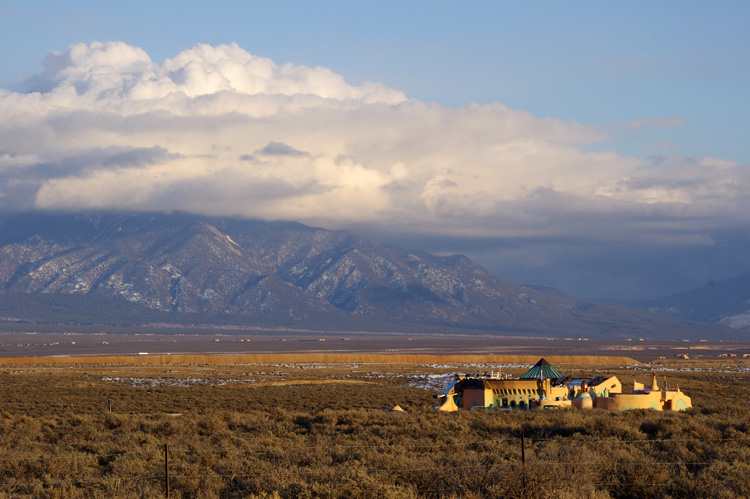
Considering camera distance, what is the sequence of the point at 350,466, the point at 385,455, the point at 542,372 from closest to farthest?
1. the point at 350,466
2. the point at 385,455
3. the point at 542,372

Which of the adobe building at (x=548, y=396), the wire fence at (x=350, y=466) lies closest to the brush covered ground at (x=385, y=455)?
the wire fence at (x=350, y=466)

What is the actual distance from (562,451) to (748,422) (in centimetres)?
1019

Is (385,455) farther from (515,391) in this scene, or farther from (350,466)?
(515,391)

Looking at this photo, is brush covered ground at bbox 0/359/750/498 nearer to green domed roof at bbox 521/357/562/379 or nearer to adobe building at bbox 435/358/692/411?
adobe building at bbox 435/358/692/411

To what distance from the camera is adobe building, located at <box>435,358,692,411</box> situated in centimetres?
3416

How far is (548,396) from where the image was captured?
35.2 meters

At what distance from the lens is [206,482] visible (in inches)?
685

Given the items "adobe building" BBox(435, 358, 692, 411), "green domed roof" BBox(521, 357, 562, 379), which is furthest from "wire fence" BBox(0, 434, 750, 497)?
"green domed roof" BBox(521, 357, 562, 379)

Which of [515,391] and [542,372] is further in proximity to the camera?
[542,372]

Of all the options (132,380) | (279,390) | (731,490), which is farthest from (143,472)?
(132,380)

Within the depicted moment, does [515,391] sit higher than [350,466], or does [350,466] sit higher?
[350,466]

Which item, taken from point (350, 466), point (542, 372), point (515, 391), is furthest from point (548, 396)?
point (350, 466)

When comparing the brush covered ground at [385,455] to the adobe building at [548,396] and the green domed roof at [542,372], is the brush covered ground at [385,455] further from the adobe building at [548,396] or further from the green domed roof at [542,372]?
the green domed roof at [542,372]

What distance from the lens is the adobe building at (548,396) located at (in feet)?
112
